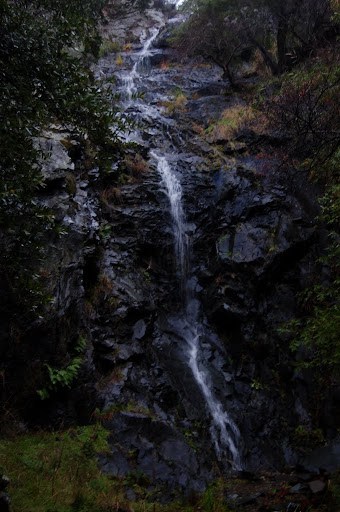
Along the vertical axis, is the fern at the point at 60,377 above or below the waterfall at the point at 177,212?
below

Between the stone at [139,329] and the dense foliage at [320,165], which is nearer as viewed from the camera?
the dense foliage at [320,165]

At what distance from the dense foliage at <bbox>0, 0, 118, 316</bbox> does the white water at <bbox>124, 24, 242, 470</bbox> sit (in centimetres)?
89

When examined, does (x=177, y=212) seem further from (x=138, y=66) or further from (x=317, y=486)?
(x=138, y=66)

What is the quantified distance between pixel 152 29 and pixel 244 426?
1296 inches

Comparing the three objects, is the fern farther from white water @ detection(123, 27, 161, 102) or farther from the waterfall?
white water @ detection(123, 27, 161, 102)

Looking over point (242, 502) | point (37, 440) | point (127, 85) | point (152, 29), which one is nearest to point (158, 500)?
point (242, 502)

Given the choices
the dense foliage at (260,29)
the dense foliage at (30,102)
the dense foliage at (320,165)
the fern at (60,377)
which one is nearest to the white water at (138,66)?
the dense foliage at (260,29)

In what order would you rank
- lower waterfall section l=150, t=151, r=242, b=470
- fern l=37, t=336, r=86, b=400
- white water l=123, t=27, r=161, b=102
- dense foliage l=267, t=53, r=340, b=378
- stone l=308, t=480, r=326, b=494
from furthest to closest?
white water l=123, t=27, r=161, b=102 < lower waterfall section l=150, t=151, r=242, b=470 < fern l=37, t=336, r=86, b=400 < dense foliage l=267, t=53, r=340, b=378 < stone l=308, t=480, r=326, b=494

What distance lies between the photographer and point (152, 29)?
33.1 metres

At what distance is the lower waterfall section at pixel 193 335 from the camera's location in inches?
357

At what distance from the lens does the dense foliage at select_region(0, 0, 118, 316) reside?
446 cm

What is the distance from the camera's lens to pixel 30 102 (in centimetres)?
452

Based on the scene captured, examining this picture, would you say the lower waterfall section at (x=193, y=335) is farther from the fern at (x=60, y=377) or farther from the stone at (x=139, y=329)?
the fern at (x=60, y=377)

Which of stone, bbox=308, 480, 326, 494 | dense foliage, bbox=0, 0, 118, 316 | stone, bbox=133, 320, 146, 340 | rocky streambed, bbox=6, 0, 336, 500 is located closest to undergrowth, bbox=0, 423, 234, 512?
rocky streambed, bbox=6, 0, 336, 500
